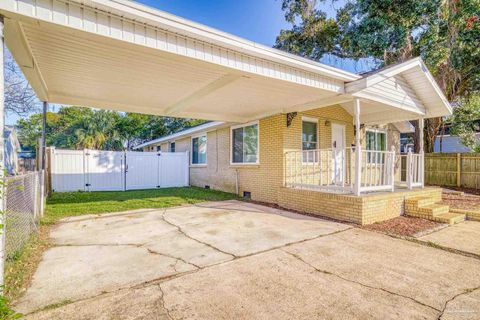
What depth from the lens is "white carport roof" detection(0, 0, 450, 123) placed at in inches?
116

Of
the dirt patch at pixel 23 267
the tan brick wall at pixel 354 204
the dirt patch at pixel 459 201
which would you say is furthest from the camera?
the dirt patch at pixel 459 201

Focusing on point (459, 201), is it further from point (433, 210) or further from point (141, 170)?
point (141, 170)

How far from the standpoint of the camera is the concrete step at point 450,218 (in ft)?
18.3

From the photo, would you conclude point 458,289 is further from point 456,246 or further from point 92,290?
point 92,290

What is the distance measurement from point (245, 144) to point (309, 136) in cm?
243

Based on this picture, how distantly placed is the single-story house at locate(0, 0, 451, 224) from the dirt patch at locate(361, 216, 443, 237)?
10.4 inches

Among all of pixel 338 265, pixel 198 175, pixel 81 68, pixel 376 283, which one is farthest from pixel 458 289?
pixel 198 175

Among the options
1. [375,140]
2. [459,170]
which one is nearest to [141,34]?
[375,140]

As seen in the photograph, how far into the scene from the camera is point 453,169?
1173 cm

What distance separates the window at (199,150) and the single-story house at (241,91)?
1.17 metres

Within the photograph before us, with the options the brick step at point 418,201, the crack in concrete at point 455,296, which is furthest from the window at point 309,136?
the crack in concrete at point 455,296

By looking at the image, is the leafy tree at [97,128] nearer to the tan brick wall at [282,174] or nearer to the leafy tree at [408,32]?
the tan brick wall at [282,174]

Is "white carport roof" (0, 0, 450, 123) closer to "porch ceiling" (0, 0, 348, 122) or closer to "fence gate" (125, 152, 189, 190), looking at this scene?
"porch ceiling" (0, 0, 348, 122)

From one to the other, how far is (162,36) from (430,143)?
624 inches
